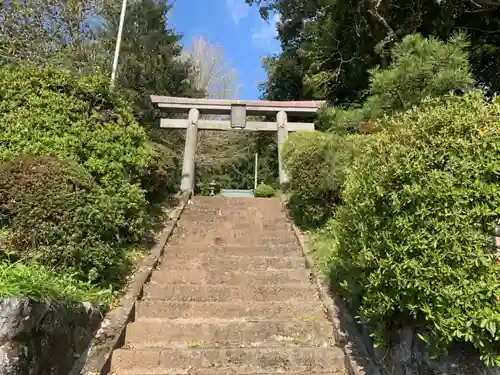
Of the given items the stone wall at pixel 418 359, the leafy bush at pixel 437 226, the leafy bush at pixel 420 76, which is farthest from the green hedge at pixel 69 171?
the leafy bush at pixel 420 76

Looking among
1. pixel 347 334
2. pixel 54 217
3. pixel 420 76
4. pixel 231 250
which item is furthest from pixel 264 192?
pixel 54 217

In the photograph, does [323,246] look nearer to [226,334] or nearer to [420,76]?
[226,334]

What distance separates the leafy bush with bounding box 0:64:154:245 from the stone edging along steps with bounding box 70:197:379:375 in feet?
2.70

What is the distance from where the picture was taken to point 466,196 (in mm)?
2461

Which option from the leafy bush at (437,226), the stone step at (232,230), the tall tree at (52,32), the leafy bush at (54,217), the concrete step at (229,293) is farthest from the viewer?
the tall tree at (52,32)

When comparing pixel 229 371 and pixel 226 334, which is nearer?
pixel 229 371

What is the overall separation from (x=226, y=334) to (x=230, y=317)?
332 mm

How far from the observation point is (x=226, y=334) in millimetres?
3877

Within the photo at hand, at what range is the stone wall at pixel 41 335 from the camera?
248 cm

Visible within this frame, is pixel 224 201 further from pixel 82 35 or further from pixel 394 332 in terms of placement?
pixel 82 35

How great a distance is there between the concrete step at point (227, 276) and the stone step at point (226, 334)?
2.90 ft

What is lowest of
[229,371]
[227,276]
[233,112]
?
[229,371]

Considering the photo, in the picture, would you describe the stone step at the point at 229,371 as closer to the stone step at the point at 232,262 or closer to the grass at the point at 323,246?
the grass at the point at 323,246

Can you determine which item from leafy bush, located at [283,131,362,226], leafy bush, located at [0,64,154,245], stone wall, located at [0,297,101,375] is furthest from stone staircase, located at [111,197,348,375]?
leafy bush, located at [0,64,154,245]
